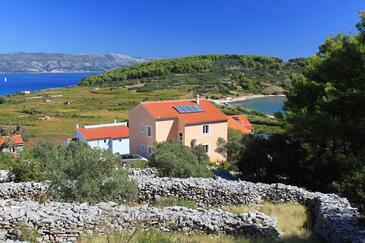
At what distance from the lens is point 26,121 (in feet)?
249

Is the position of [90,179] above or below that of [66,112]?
above

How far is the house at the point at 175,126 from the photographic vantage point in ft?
132

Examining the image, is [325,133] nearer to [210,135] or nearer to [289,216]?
[289,216]

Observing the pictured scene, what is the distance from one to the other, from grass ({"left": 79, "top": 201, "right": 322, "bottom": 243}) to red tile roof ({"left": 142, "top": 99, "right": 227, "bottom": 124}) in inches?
1032

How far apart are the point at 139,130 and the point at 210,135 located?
273 inches

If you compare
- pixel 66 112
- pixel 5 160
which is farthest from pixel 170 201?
pixel 66 112

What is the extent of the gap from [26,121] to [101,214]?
232 ft

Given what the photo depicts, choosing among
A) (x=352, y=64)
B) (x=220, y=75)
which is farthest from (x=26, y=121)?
(x=220, y=75)

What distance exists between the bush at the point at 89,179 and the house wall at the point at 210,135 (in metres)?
28.0

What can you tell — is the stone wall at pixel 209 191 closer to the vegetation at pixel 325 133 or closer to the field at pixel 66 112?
the vegetation at pixel 325 133

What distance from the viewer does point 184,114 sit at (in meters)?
41.4

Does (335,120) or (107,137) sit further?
(107,137)

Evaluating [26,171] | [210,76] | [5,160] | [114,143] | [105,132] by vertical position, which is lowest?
[114,143]

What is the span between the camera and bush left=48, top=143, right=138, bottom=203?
1197 cm
